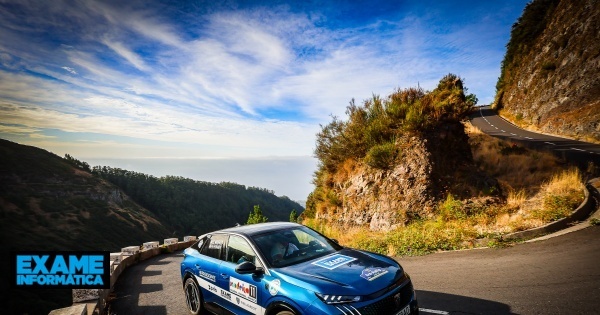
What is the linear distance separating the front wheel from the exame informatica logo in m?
1.51

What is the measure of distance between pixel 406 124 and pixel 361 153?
2653mm

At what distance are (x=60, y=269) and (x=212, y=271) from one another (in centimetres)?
294

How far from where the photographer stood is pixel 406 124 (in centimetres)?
1148

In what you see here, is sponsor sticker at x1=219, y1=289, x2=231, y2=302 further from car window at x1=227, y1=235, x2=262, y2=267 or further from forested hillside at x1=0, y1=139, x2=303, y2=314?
forested hillside at x1=0, y1=139, x2=303, y2=314

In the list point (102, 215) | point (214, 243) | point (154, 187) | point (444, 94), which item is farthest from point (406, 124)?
point (154, 187)

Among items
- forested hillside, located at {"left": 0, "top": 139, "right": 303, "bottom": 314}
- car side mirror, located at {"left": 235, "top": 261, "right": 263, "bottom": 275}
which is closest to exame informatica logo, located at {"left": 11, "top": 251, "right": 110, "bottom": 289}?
car side mirror, located at {"left": 235, "top": 261, "right": 263, "bottom": 275}

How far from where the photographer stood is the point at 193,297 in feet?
18.7

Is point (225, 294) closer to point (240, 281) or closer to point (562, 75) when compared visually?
point (240, 281)

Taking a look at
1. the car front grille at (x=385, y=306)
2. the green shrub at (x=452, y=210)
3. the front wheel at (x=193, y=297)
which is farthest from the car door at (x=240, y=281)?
the green shrub at (x=452, y=210)

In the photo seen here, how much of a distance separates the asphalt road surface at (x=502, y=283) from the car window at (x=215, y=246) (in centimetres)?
169

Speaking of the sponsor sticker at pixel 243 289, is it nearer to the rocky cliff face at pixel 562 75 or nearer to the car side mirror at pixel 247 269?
the car side mirror at pixel 247 269

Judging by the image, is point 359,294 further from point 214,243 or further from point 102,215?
point 102,215

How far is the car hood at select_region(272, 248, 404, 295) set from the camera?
338 centimetres

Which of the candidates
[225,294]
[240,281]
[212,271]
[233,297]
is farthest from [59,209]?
[240,281]
